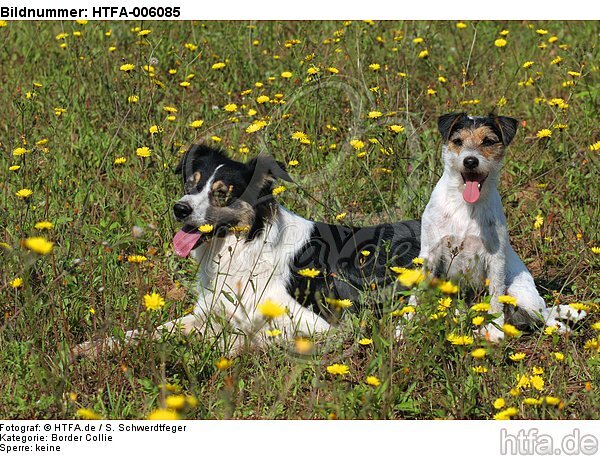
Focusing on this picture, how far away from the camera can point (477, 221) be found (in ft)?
15.3

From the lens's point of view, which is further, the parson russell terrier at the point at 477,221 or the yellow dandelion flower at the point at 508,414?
the parson russell terrier at the point at 477,221

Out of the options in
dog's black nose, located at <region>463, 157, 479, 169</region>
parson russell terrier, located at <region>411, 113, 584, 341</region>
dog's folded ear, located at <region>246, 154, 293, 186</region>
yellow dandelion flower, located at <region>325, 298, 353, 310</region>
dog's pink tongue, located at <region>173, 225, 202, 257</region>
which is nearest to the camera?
yellow dandelion flower, located at <region>325, 298, 353, 310</region>

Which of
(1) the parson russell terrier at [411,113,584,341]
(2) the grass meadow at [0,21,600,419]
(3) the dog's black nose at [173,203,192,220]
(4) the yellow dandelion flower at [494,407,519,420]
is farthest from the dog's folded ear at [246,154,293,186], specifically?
(4) the yellow dandelion flower at [494,407,519,420]

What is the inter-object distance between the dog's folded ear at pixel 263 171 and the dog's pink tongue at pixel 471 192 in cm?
107

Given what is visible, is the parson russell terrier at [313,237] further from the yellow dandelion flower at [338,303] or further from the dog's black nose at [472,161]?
the yellow dandelion flower at [338,303]

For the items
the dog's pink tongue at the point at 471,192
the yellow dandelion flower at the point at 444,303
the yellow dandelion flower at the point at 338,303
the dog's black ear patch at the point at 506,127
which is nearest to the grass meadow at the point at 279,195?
the yellow dandelion flower at the point at 444,303

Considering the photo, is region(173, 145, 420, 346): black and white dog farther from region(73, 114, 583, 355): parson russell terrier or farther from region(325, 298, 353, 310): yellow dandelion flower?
region(325, 298, 353, 310): yellow dandelion flower

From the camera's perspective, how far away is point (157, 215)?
18.7 ft

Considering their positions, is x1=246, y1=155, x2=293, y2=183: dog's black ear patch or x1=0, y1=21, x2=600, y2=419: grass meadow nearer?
x1=0, y1=21, x2=600, y2=419: grass meadow

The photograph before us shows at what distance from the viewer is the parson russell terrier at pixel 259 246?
4699mm

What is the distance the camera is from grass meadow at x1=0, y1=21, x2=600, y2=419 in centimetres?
372

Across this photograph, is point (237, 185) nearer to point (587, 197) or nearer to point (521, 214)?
point (521, 214)

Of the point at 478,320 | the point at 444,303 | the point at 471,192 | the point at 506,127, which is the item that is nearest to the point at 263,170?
the point at 471,192

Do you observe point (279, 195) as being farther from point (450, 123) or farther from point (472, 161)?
point (472, 161)
